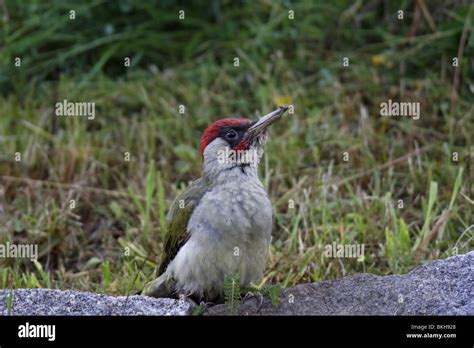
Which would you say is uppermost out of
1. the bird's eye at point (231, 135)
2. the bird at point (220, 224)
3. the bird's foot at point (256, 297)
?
the bird's eye at point (231, 135)

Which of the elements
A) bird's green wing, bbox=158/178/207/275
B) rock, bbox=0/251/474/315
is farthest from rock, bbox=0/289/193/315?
bird's green wing, bbox=158/178/207/275

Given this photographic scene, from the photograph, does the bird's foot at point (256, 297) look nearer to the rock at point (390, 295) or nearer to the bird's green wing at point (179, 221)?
the rock at point (390, 295)

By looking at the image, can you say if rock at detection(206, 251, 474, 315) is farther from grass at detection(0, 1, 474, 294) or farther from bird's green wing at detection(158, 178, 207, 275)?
grass at detection(0, 1, 474, 294)

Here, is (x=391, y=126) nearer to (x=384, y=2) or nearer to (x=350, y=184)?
(x=350, y=184)

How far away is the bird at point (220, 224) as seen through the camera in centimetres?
482

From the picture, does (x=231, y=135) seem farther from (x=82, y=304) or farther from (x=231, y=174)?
(x=82, y=304)

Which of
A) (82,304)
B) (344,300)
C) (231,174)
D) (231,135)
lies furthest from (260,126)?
(82,304)

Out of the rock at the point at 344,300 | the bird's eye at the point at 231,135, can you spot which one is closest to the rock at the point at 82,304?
the rock at the point at 344,300

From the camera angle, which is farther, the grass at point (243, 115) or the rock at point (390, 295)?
the grass at point (243, 115)

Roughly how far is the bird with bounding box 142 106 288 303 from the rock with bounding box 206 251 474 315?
0.25 metres

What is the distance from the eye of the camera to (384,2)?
806 centimetres

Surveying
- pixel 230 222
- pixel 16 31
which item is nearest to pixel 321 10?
pixel 16 31

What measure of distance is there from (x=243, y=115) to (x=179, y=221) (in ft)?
8.11

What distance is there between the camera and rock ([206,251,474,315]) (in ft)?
14.4
